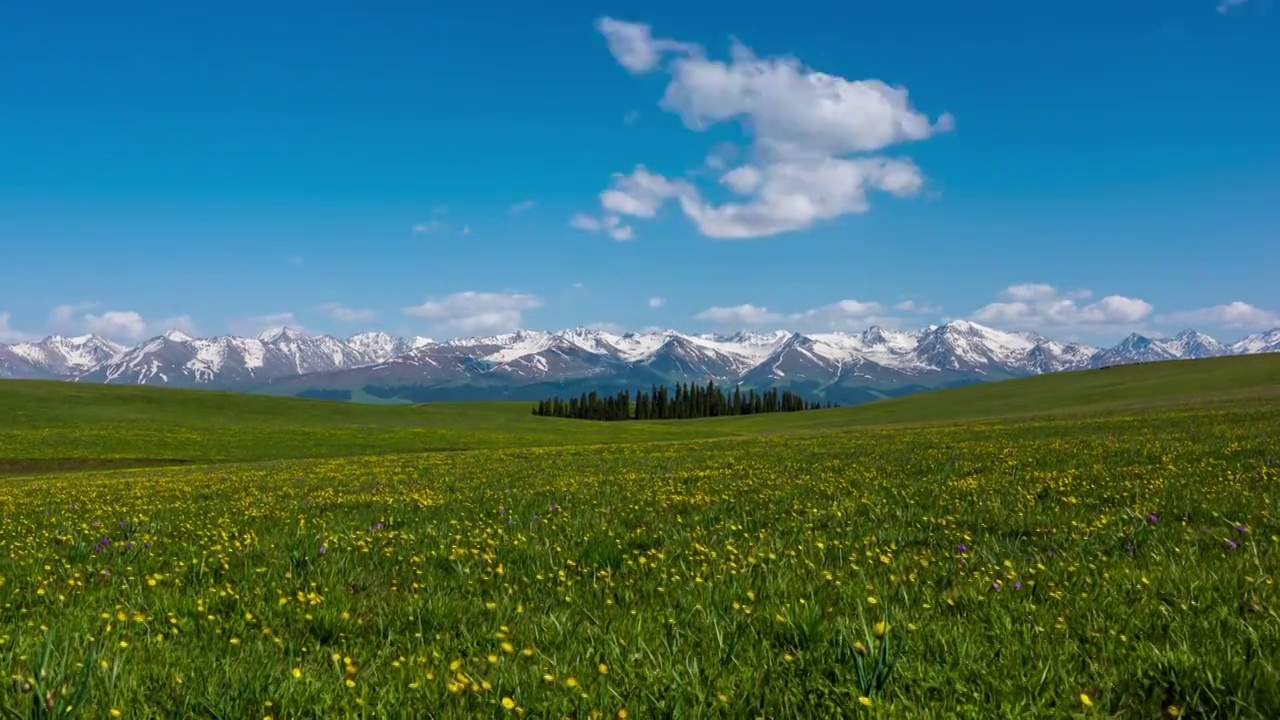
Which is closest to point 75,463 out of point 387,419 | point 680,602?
point 387,419

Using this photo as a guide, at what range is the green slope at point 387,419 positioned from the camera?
67750 millimetres

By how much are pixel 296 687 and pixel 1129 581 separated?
614 cm

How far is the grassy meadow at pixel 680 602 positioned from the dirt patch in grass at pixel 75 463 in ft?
176

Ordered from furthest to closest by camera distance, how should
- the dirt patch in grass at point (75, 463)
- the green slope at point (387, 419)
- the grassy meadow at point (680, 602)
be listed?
the green slope at point (387, 419) → the dirt patch in grass at point (75, 463) → the grassy meadow at point (680, 602)

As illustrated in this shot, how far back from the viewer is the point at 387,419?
123375 millimetres

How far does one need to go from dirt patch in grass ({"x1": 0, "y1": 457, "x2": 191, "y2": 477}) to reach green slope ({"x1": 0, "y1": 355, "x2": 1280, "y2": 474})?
14cm

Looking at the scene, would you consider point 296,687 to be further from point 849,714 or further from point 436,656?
point 849,714

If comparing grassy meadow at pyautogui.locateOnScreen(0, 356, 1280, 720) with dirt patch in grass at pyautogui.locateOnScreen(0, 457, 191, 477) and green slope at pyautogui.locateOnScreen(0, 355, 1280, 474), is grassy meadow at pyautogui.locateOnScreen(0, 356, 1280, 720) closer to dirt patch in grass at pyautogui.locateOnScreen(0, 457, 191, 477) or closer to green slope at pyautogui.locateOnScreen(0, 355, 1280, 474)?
dirt patch in grass at pyautogui.locateOnScreen(0, 457, 191, 477)

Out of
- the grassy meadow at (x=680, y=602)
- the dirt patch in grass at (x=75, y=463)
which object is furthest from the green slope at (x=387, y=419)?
the grassy meadow at (x=680, y=602)

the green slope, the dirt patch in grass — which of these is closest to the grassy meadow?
the dirt patch in grass

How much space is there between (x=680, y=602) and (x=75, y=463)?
7321cm

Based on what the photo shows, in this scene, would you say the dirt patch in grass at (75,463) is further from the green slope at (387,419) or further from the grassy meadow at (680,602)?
the grassy meadow at (680,602)

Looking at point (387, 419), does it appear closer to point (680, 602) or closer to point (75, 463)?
point (75, 463)

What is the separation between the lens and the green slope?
67.8m
